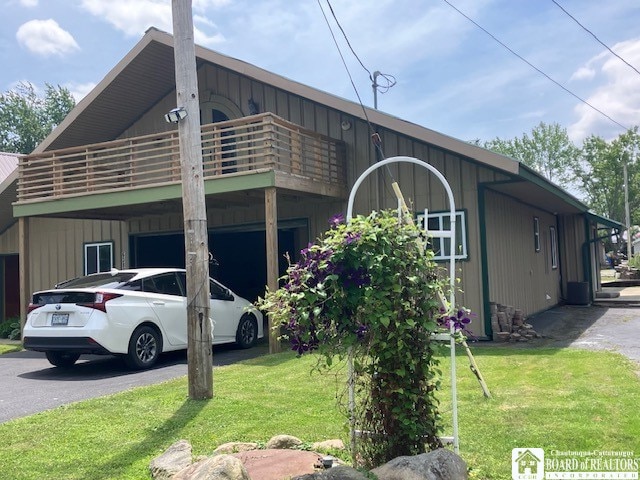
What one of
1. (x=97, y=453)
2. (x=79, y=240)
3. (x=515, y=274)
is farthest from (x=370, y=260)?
(x=79, y=240)

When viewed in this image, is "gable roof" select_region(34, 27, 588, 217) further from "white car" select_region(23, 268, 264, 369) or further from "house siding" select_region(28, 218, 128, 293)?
"white car" select_region(23, 268, 264, 369)

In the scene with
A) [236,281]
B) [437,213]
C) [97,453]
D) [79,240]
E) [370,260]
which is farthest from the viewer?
[236,281]

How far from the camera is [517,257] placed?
13.6 metres

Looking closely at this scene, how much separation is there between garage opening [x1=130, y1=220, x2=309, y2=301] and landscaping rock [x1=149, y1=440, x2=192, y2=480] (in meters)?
10.4

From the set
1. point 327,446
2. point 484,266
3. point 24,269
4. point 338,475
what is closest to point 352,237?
point 338,475

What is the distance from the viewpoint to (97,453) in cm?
471

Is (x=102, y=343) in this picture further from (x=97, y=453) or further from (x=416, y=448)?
(x=416, y=448)

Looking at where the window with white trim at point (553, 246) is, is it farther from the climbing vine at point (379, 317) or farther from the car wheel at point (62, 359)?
the climbing vine at point (379, 317)

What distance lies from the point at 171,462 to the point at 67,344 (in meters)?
4.92

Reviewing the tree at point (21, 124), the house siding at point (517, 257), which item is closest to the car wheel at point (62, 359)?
the house siding at point (517, 257)

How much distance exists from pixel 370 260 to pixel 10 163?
2184 centimetres

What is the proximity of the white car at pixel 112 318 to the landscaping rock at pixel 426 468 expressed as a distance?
4.84 metres

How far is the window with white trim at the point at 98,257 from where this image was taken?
50.6 ft

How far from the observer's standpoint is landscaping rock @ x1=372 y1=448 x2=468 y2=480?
3.45 metres
